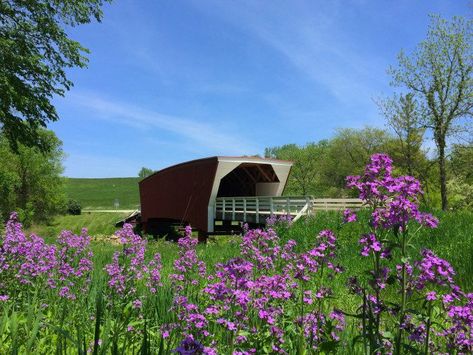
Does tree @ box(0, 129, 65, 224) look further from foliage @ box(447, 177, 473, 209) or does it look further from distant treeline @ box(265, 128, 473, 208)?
foliage @ box(447, 177, 473, 209)

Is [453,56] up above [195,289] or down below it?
above

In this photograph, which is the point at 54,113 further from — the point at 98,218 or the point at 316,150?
the point at 316,150

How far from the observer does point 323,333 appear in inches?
120

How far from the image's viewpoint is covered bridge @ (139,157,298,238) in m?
25.0

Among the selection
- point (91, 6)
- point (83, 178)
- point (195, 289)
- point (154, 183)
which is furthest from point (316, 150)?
point (83, 178)

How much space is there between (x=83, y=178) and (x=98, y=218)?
8054cm

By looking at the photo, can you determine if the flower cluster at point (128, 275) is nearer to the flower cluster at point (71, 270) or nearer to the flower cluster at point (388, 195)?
the flower cluster at point (71, 270)

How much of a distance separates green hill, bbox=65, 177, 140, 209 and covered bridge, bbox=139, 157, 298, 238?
63125mm

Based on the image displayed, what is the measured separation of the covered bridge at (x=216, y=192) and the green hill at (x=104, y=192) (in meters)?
63.1

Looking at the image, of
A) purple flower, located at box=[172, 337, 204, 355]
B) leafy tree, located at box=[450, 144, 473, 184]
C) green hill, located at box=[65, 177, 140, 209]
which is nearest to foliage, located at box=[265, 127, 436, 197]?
leafy tree, located at box=[450, 144, 473, 184]

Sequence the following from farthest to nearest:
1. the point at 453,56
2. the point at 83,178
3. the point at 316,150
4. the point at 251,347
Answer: the point at 83,178
the point at 316,150
the point at 453,56
the point at 251,347

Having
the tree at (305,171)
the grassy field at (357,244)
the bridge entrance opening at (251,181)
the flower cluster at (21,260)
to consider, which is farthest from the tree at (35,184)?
the flower cluster at (21,260)

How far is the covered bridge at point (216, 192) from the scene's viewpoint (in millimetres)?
24953

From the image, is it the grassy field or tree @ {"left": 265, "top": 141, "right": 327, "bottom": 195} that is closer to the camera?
the grassy field
